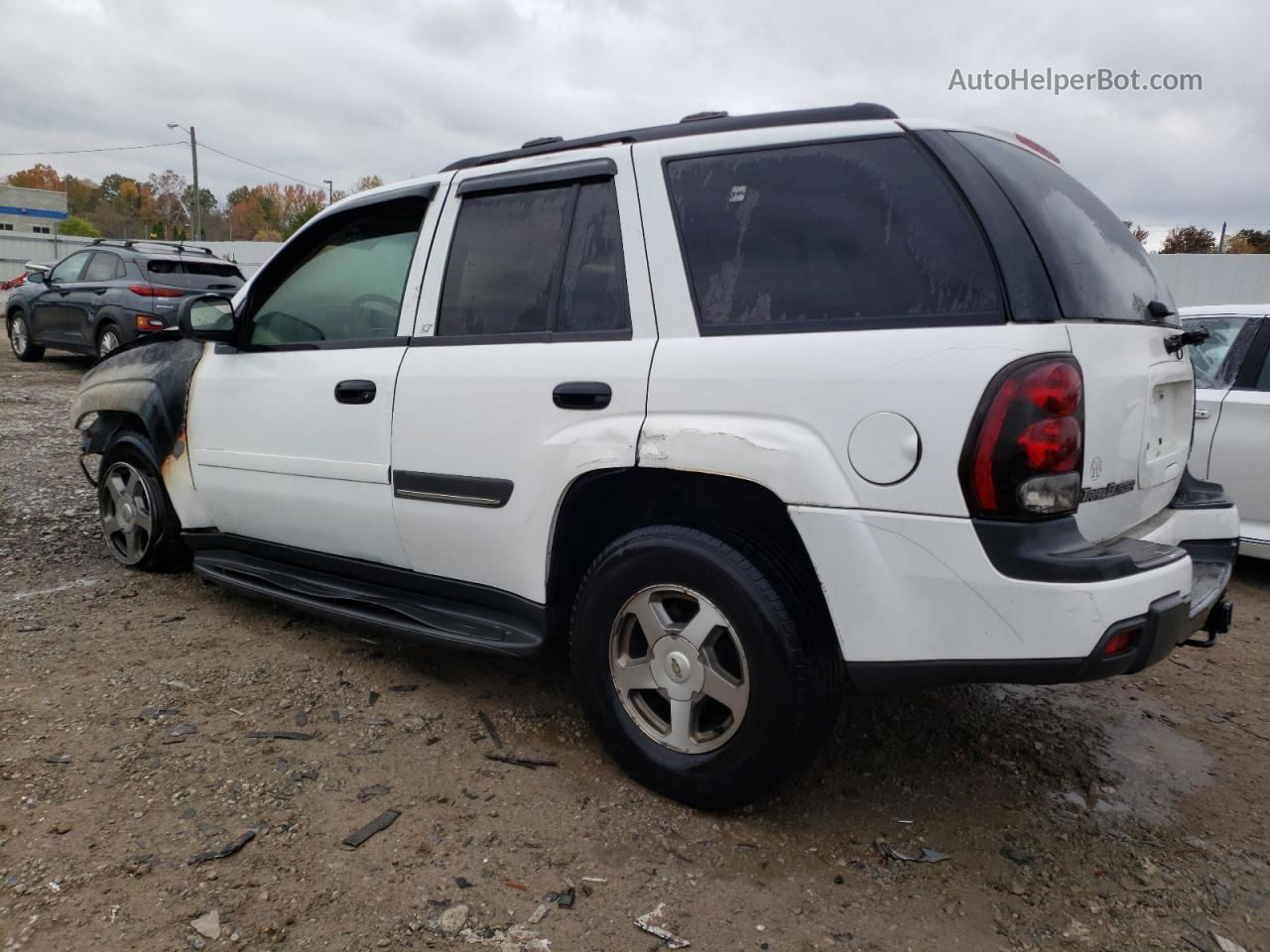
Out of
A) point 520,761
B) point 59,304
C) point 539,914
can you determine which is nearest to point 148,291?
point 59,304

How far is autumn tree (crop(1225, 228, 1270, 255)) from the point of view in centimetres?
3772

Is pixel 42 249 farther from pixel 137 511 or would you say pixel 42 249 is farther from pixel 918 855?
pixel 918 855

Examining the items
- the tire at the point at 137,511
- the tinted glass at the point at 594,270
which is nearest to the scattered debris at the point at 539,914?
the tinted glass at the point at 594,270

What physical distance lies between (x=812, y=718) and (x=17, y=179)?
110 meters

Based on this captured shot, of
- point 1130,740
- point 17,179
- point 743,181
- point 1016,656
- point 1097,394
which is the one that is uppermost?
point 17,179

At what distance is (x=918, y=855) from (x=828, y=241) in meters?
1.65

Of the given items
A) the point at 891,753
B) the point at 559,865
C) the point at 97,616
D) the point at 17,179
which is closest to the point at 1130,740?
the point at 891,753

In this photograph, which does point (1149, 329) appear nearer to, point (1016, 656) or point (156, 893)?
point (1016, 656)

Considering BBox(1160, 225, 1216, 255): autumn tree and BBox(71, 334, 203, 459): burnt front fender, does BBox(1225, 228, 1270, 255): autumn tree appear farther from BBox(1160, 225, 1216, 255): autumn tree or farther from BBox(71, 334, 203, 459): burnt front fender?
BBox(71, 334, 203, 459): burnt front fender

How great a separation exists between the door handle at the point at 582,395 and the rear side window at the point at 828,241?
0.35 meters

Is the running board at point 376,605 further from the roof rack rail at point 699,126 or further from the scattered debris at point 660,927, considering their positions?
the roof rack rail at point 699,126

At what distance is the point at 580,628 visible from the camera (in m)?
2.77

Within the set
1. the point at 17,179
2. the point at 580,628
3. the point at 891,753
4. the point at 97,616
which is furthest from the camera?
the point at 17,179

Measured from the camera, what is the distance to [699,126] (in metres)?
2.73
